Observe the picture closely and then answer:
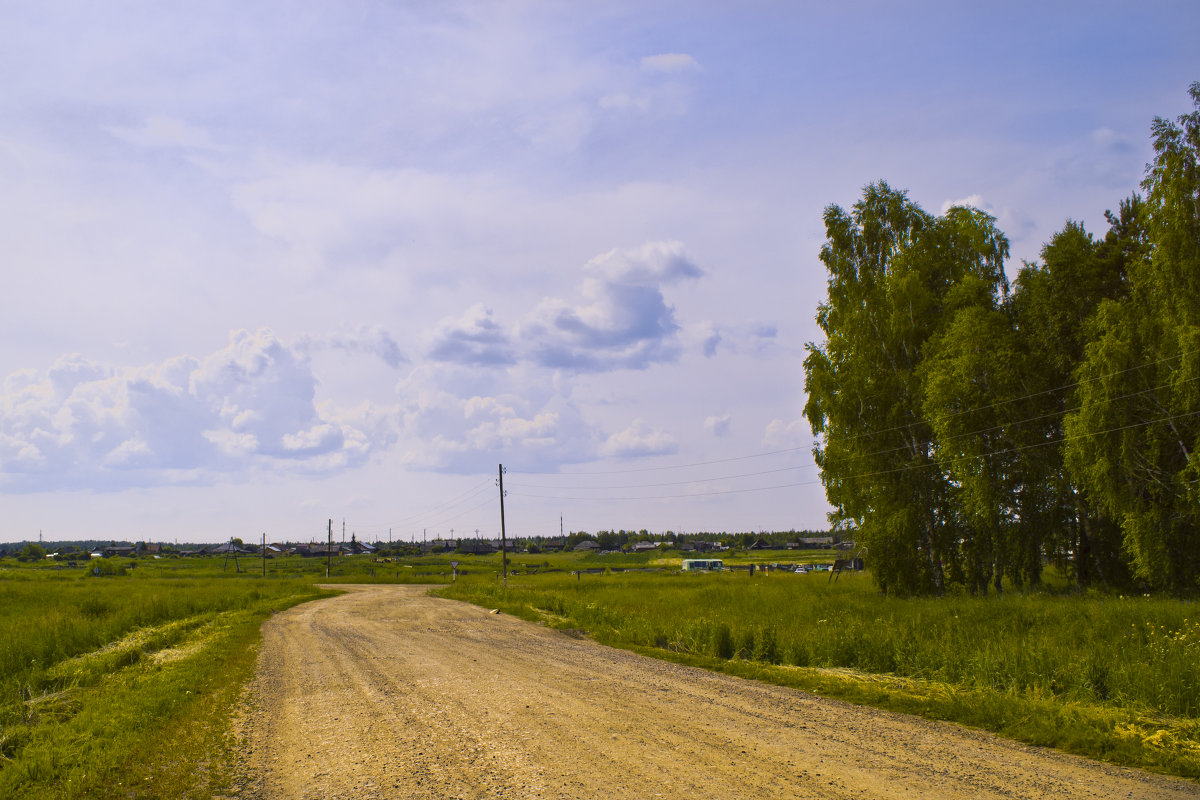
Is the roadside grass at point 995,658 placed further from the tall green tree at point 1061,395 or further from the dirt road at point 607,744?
the tall green tree at point 1061,395

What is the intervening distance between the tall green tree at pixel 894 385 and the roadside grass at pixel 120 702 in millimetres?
26643

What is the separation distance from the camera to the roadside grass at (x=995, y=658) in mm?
9375

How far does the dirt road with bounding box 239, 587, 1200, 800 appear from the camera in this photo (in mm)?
7523

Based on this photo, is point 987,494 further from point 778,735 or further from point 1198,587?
point 778,735

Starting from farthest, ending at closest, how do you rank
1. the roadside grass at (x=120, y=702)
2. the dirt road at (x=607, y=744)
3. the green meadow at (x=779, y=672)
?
the green meadow at (x=779, y=672) → the roadside grass at (x=120, y=702) → the dirt road at (x=607, y=744)

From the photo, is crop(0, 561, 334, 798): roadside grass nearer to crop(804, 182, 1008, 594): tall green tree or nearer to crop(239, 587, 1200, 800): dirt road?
crop(239, 587, 1200, 800): dirt road

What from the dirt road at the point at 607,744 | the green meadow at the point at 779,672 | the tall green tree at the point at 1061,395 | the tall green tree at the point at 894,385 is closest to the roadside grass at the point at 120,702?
the green meadow at the point at 779,672

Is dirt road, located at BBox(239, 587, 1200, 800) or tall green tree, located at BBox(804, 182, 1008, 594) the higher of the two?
tall green tree, located at BBox(804, 182, 1008, 594)

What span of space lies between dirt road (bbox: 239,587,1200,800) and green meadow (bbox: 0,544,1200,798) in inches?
28.5

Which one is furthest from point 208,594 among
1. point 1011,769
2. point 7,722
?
point 1011,769

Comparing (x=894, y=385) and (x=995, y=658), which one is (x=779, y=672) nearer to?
(x=995, y=658)

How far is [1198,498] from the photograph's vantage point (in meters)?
23.7

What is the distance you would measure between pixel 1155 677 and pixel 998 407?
2125 cm

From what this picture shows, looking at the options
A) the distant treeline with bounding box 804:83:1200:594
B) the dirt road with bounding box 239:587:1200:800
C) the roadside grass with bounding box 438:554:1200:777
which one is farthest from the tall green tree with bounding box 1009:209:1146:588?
the dirt road with bounding box 239:587:1200:800
